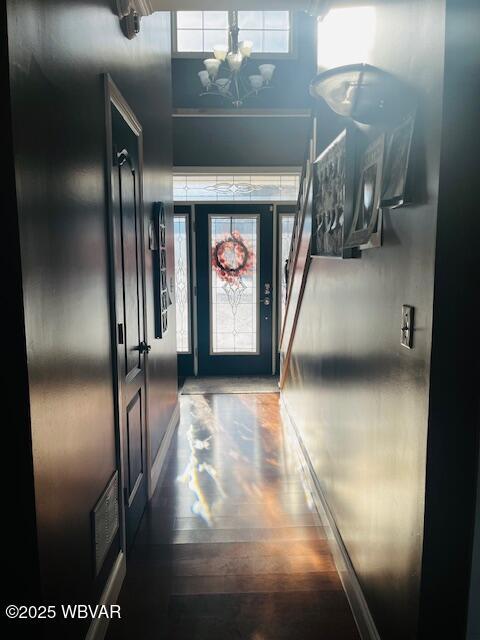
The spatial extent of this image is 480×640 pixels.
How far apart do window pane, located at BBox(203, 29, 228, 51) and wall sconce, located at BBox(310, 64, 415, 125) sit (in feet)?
14.8

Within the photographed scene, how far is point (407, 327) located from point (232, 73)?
13.7 ft

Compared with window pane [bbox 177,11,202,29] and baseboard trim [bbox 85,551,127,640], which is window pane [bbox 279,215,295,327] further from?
baseboard trim [bbox 85,551,127,640]

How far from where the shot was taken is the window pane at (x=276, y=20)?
5.29 meters

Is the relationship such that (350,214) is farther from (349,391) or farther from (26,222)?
(26,222)

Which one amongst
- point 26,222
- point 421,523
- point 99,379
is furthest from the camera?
point 99,379

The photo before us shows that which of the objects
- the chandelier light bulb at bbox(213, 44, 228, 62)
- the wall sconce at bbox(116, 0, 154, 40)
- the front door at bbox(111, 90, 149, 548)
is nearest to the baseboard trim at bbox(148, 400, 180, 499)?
the front door at bbox(111, 90, 149, 548)

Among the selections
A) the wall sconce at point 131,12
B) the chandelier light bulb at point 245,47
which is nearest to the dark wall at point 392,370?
the wall sconce at point 131,12

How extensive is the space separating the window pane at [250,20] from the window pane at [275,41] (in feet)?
0.50

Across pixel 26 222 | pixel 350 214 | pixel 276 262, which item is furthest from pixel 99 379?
pixel 276 262

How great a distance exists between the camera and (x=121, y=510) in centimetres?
205

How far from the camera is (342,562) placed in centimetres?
208

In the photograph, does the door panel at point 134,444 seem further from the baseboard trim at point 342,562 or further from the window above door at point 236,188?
the window above door at point 236,188

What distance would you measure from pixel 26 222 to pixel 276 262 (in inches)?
Answer: 190

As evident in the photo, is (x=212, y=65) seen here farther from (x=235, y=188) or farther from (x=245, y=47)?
(x=235, y=188)
